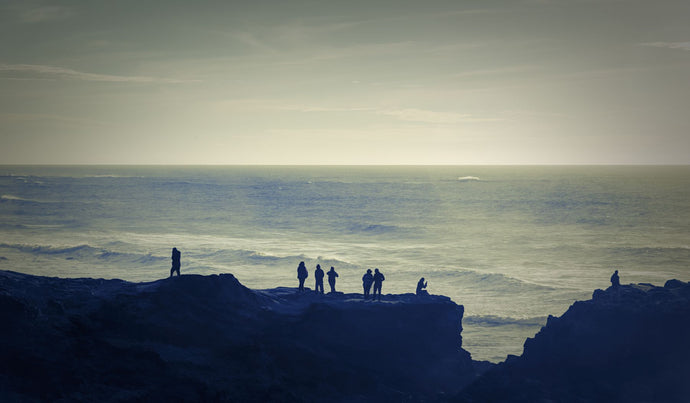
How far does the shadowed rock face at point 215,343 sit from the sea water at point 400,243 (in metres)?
12.3

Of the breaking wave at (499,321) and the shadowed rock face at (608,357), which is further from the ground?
the shadowed rock face at (608,357)

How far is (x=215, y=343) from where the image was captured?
59.9 feet

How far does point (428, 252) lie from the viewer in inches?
2709

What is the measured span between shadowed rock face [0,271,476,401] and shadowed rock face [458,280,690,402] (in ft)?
8.71

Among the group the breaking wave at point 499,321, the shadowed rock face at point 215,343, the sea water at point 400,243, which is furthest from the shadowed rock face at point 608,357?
the breaking wave at point 499,321

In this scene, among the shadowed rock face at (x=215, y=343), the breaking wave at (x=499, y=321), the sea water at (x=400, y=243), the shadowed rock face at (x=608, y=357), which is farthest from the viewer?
the sea water at (x=400, y=243)

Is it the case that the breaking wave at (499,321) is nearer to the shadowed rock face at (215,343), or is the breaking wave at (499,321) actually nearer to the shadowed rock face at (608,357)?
the shadowed rock face at (608,357)

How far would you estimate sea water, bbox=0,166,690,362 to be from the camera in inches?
1941

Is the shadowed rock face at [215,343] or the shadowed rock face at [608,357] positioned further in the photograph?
the shadowed rock face at [608,357]

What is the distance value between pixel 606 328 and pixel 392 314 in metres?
9.53

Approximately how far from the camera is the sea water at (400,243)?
162 feet

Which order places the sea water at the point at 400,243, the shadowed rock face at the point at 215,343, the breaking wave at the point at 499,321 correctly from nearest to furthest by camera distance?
1. the shadowed rock face at the point at 215,343
2. the breaking wave at the point at 499,321
3. the sea water at the point at 400,243

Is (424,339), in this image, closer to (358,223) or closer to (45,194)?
(358,223)

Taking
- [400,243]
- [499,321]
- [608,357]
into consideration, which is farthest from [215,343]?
[400,243]
